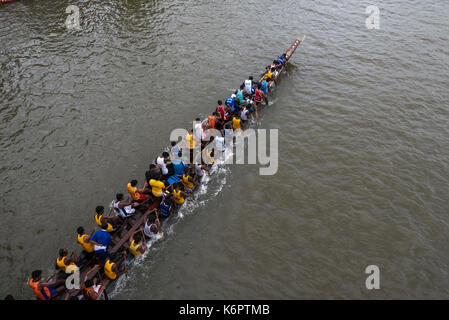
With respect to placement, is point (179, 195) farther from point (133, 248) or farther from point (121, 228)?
point (133, 248)

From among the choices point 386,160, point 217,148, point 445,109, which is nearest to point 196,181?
point 217,148

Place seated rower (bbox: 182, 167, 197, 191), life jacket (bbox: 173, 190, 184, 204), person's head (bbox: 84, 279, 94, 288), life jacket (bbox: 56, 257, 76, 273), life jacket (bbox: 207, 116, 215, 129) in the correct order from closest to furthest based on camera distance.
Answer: person's head (bbox: 84, 279, 94, 288) → life jacket (bbox: 56, 257, 76, 273) → life jacket (bbox: 173, 190, 184, 204) → seated rower (bbox: 182, 167, 197, 191) → life jacket (bbox: 207, 116, 215, 129)

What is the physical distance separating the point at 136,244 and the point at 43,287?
2.87 m

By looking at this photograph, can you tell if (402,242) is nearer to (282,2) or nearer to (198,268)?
(198,268)

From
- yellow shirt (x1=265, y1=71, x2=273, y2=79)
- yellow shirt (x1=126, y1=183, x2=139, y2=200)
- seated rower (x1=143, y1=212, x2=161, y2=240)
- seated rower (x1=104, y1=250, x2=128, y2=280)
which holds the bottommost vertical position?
seated rower (x1=104, y1=250, x2=128, y2=280)

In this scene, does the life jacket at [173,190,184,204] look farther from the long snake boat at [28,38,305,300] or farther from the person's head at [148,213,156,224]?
the person's head at [148,213,156,224]

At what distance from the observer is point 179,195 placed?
435 inches

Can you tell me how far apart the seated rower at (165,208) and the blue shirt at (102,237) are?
85.8 inches

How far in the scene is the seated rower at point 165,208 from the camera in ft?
34.9

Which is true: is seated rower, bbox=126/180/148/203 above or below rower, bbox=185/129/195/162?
below

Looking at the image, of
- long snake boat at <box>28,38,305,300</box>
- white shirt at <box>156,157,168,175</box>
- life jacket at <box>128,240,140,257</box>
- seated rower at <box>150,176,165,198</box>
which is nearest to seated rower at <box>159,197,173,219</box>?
long snake boat at <box>28,38,305,300</box>

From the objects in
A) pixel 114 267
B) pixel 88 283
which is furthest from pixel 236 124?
pixel 88 283

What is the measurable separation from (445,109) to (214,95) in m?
13.9

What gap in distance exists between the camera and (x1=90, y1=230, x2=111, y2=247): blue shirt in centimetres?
899
